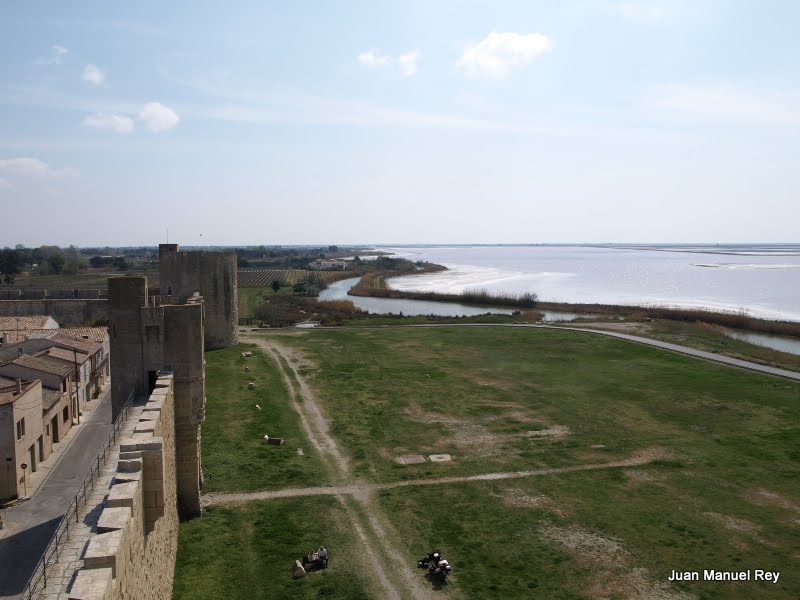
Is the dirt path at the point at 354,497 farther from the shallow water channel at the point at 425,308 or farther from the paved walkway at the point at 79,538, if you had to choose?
the shallow water channel at the point at 425,308

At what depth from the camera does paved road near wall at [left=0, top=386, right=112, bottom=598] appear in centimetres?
1247

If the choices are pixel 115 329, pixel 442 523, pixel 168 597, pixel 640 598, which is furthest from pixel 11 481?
pixel 640 598

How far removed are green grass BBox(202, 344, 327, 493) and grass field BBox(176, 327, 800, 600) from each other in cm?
18

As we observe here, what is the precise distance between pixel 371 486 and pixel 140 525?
936 centimetres

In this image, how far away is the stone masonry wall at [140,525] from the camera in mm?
6605

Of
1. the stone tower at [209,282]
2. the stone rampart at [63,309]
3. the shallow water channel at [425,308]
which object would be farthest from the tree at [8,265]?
the stone tower at [209,282]

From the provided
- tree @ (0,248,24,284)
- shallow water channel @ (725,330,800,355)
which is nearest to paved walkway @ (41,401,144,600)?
shallow water channel @ (725,330,800,355)

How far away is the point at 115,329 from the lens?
13.8m

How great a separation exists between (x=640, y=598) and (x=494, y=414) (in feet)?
42.2

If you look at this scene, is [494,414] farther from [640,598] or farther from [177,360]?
[177,360]

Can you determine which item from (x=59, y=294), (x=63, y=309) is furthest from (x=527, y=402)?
(x=59, y=294)

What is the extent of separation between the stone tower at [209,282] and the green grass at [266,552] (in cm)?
2209

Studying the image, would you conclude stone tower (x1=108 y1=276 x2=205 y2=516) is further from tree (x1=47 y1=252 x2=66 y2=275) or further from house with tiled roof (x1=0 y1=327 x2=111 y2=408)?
tree (x1=47 y1=252 x2=66 y2=275)

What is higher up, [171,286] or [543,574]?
[171,286]
